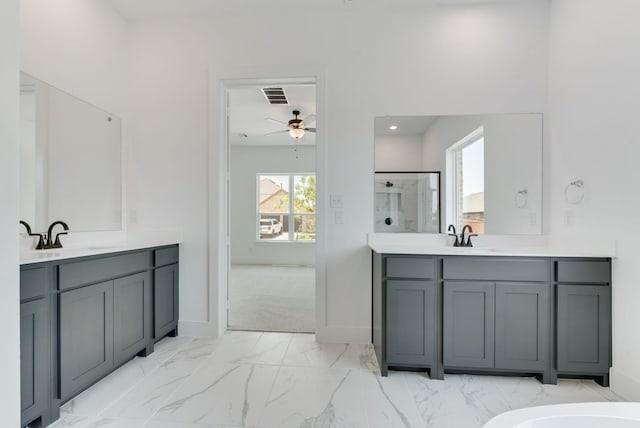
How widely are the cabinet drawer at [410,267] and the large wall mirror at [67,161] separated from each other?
2.38 m

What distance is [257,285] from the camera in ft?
16.2

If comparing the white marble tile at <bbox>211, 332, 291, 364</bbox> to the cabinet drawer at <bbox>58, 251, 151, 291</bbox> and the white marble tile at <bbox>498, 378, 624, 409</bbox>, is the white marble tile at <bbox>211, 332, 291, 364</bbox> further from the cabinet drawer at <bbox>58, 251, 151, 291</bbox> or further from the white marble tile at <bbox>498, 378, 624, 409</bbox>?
the white marble tile at <bbox>498, 378, 624, 409</bbox>

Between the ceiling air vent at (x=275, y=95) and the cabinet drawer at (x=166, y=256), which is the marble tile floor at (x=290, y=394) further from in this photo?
the ceiling air vent at (x=275, y=95)

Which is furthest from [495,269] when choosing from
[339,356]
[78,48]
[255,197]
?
[255,197]

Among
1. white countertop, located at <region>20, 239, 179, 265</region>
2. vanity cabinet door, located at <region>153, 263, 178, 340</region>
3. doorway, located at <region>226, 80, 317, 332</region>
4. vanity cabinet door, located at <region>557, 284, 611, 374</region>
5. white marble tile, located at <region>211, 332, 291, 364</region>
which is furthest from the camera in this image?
doorway, located at <region>226, 80, 317, 332</region>

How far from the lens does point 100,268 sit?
1947 mm

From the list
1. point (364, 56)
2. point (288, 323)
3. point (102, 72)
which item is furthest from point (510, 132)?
point (102, 72)

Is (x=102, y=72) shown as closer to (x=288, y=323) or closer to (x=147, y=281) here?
(x=147, y=281)

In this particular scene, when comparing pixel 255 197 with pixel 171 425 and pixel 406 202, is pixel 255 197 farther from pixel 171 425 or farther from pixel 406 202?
pixel 171 425

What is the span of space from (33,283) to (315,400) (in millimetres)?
1620

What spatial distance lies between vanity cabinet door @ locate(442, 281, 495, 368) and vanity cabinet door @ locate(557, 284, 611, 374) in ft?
1.45

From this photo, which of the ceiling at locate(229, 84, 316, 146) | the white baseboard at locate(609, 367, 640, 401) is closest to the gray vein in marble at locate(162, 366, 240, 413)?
the white baseboard at locate(609, 367, 640, 401)

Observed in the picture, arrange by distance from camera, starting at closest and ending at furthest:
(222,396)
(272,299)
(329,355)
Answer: (222,396), (329,355), (272,299)

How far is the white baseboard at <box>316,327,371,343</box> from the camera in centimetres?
268
